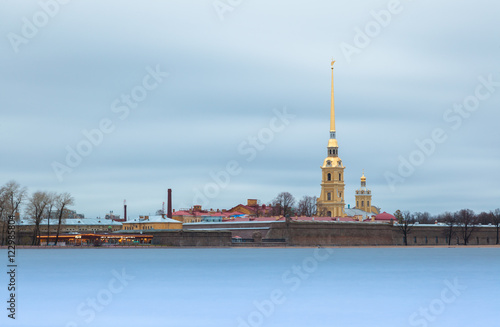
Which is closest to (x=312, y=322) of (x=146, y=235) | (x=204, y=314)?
(x=204, y=314)

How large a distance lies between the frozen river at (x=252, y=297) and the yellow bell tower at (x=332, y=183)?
83.3 meters

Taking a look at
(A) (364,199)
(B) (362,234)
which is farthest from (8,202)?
(A) (364,199)

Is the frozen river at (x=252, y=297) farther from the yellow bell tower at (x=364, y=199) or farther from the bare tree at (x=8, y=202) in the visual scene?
the yellow bell tower at (x=364, y=199)

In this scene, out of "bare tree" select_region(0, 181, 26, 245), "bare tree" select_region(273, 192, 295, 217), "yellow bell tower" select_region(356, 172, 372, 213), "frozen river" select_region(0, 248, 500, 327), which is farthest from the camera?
"yellow bell tower" select_region(356, 172, 372, 213)

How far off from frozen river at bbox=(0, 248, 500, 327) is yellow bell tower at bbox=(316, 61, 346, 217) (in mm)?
83324

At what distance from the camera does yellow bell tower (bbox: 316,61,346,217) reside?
13375 centimetres

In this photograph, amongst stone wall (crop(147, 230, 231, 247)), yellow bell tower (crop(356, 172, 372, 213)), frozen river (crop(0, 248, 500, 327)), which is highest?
yellow bell tower (crop(356, 172, 372, 213))

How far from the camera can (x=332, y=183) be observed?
442 ft

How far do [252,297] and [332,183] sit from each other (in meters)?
102

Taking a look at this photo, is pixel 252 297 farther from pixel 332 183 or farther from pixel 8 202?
pixel 332 183

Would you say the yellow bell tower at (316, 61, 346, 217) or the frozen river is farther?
the yellow bell tower at (316, 61, 346, 217)

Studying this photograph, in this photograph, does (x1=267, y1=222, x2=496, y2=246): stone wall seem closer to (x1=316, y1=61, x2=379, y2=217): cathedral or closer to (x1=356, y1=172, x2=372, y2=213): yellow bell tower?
(x1=316, y1=61, x2=379, y2=217): cathedral

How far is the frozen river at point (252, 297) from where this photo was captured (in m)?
26.9

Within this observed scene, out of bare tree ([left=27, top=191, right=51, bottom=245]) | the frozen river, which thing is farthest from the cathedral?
the frozen river
